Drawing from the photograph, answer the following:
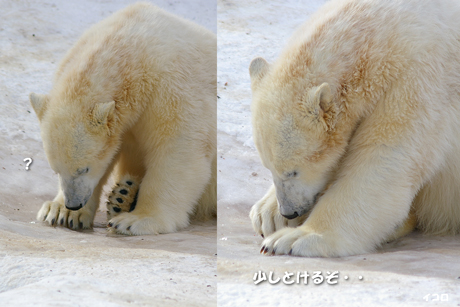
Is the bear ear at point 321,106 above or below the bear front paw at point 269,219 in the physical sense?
above

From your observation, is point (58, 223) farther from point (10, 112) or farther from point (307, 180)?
point (10, 112)

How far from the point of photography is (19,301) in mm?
2010

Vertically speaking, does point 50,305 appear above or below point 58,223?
above

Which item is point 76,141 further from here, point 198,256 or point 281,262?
point 281,262

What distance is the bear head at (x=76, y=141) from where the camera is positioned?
3.79 metres

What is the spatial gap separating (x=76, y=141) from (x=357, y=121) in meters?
1.83

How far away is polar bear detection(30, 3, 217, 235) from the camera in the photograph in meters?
3.86

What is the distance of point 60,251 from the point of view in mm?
3059

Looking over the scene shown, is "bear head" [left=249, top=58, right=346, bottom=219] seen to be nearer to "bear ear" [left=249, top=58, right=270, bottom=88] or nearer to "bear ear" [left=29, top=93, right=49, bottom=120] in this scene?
"bear ear" [left=249, top=58, right=270, bottom=88]

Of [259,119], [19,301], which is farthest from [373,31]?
[19,301]

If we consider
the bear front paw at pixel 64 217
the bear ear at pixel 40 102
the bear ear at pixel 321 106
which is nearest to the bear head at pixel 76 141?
the bear ear at pixel 40 102

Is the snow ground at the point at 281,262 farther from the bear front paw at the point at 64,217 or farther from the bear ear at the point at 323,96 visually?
the bear front paw at the point at 64,217

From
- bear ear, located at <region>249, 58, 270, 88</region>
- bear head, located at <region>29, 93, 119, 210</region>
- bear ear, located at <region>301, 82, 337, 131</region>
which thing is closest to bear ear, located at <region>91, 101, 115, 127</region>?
bear head, located at <region>29, 93, 119, 210</region>

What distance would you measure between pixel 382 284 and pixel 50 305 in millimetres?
1304
